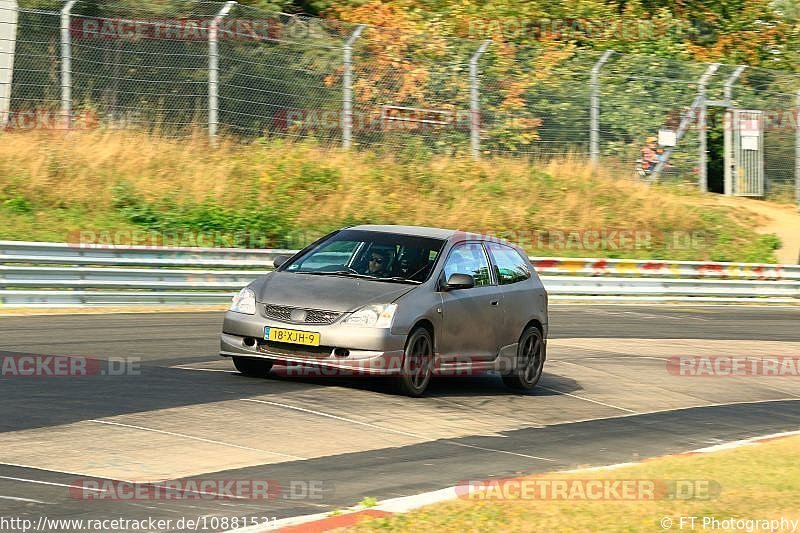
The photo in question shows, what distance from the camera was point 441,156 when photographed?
30.6 meters

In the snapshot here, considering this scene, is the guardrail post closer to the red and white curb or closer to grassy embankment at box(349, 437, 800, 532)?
grassy embankment at box(349, 437, 800, 532)

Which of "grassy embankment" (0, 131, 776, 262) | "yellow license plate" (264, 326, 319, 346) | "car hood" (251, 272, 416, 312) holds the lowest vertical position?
"yellow license plate" (264, 326, 319, 346)

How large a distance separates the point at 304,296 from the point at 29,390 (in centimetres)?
250

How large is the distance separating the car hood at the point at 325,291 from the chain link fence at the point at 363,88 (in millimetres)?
13093

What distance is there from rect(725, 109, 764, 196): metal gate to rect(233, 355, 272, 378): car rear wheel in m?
27.0

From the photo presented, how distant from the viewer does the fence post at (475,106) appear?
29.1 metres

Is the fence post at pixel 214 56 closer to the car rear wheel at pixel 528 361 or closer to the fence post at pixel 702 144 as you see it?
the car rear wheel at pixel 528 361

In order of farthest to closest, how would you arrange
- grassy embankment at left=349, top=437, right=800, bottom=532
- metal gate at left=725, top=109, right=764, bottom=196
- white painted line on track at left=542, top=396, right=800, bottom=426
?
metal gate at left=725, top=109, right=764, bottom=196 → white painted line on track at left=542, top=396, right=800, bottom=426 → grassy embankment at left=349, top=437, right=800, bottom=532

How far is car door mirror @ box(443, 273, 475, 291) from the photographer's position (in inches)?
470

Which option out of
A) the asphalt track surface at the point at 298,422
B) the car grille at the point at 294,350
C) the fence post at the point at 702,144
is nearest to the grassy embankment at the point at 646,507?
the asphalt track surface at the point at 298,422

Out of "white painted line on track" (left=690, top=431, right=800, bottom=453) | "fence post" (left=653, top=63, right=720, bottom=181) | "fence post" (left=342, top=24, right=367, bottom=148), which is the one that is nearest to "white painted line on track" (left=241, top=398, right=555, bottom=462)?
"white painted line on track" (left=690, top=431, right=800, bottom=453)

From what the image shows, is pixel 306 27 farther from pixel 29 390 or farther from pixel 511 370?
pixel 29 390

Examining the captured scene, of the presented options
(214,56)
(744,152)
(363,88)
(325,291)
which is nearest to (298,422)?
(325,291)

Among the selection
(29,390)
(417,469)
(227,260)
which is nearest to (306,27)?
(227,260)
